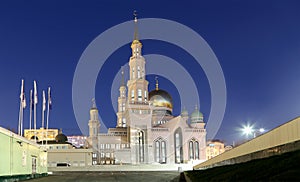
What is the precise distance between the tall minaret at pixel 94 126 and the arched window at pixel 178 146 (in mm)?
19280

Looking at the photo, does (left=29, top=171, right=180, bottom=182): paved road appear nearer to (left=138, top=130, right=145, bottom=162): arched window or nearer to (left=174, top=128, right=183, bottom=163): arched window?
(left=138, top=130, right=145, bottom=162): arched window

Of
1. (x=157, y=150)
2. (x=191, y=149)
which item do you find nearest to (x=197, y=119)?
(x=191, y=149)

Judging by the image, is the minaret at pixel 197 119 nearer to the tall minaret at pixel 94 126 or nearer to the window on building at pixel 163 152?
the window on building at pixel 163 152

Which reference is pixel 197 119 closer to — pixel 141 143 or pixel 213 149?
pixel 213 149

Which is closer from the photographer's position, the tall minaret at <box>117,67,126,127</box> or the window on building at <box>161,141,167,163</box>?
the window on building at <box>161,141,167,163</box>

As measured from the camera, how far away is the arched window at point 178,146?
84.8 meters

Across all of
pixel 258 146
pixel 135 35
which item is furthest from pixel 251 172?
pixel 135 35

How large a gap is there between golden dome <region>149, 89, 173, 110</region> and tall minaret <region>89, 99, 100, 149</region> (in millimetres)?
14917

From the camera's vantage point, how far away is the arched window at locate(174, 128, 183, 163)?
84.8m

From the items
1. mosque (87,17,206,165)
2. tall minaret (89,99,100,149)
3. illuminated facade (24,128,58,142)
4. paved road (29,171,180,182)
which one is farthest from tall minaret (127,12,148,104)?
paved road (29,171,180,182)

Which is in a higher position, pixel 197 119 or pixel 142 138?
pixel 197 119

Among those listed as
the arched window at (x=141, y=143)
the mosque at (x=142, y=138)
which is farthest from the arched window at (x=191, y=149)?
the arched window at (x=141, y=143)

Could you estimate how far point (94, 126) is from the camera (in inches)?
3789

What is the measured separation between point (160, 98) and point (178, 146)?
63.5 feet
